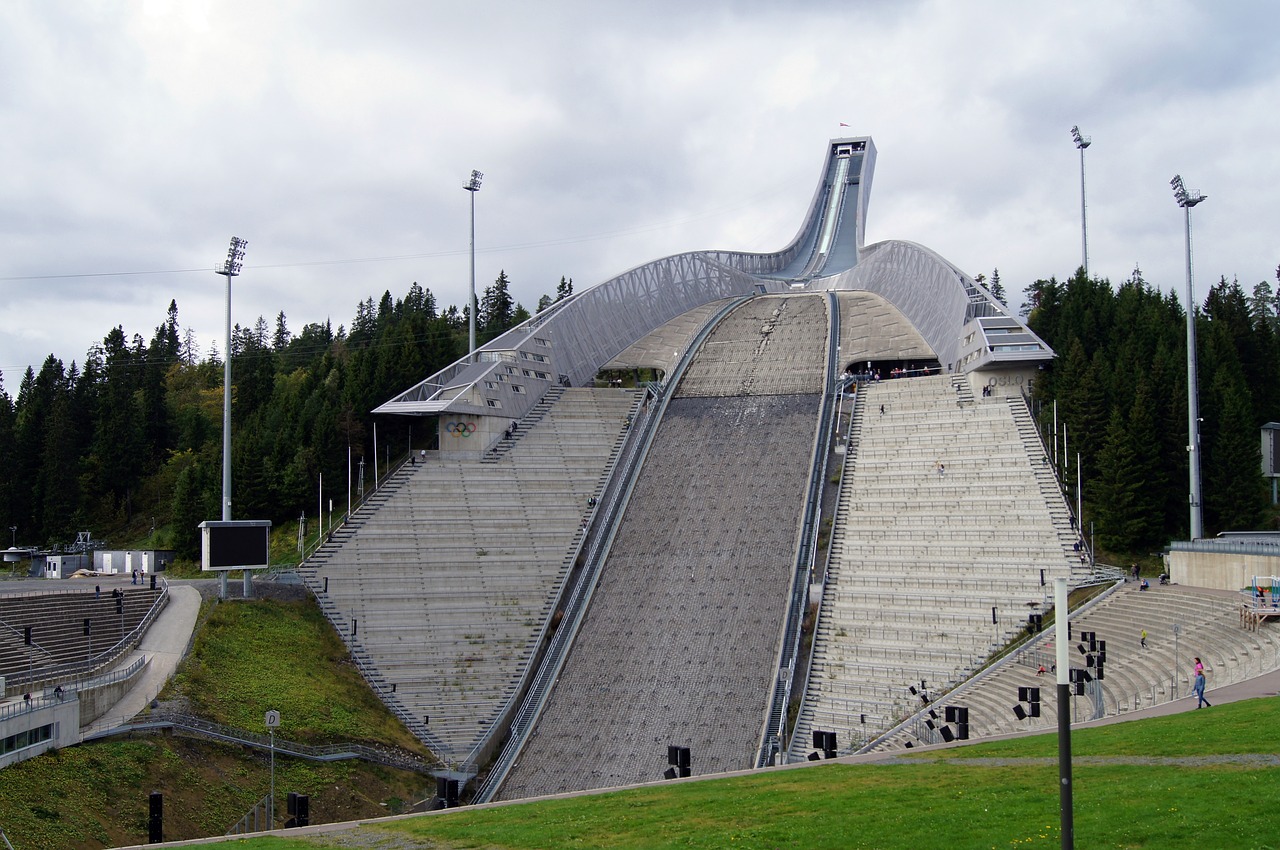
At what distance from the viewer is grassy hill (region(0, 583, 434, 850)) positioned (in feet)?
66.3

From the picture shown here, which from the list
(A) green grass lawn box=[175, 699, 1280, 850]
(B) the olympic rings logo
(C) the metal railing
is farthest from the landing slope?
(A) green grass lawn box=[175, 699, 1280, 850]

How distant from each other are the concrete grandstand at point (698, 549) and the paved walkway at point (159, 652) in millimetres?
3867

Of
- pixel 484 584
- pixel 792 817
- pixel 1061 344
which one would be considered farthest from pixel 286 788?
pixel 1061 344

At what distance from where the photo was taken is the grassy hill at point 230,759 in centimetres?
2022

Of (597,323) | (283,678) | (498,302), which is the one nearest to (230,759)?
(283,678)

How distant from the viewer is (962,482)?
121 ft

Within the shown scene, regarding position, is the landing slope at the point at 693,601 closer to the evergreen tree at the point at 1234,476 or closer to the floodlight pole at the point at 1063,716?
the evergreen tree at the point at 1234,476

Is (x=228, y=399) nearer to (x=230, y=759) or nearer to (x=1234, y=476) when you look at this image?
(x=230, y=759)

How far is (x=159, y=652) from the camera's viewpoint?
2834 cm

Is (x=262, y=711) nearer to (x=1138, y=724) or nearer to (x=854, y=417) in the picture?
(x=1138, y=724)

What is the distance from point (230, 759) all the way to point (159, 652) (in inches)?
208

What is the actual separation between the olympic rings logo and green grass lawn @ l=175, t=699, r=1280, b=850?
28.1 m

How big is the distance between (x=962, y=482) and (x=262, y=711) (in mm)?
22772

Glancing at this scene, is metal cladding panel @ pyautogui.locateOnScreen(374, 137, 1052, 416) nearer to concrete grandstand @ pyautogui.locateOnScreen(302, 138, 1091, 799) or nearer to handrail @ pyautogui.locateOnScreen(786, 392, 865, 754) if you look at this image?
concrete grandstand @ pyautogui.locateOnScreen(302, 138, 1091, 799)
